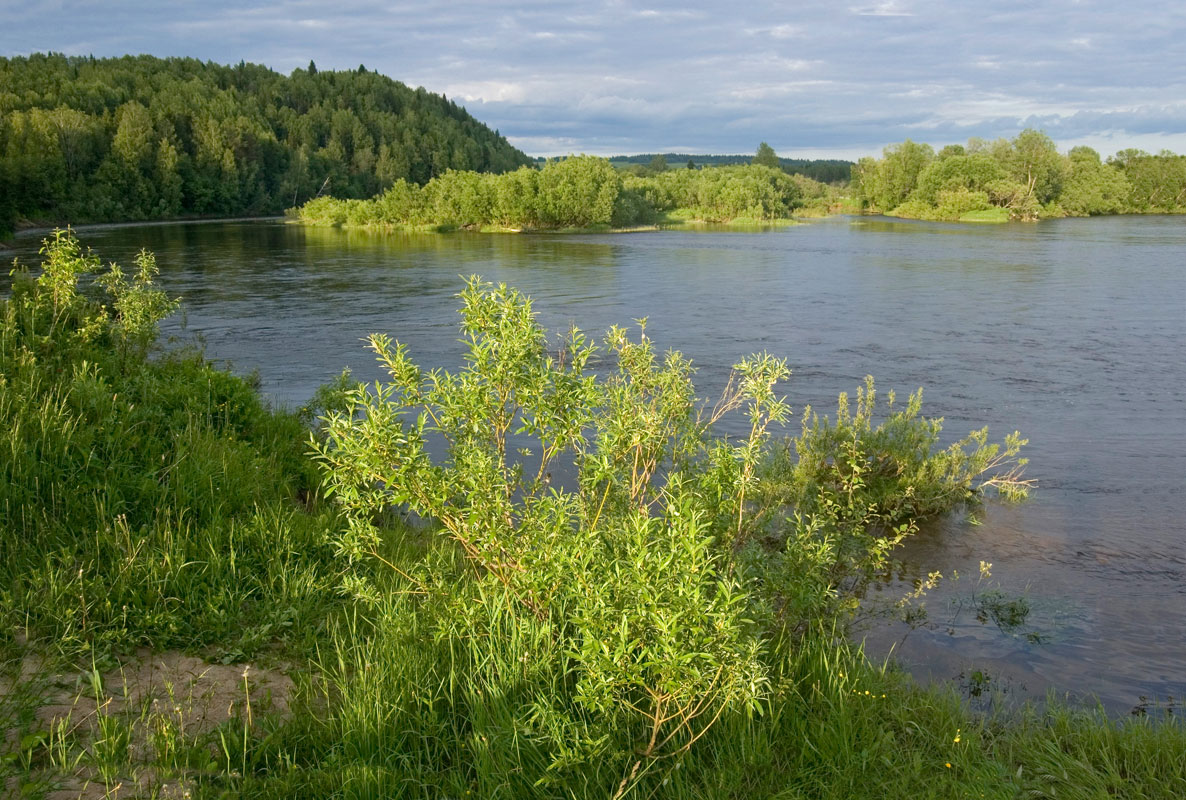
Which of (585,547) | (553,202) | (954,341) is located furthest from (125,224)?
(585,547)

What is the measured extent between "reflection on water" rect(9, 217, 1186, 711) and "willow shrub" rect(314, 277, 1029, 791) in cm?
254

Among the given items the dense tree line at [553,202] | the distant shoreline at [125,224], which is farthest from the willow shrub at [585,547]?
the dense tree line at [553,202]

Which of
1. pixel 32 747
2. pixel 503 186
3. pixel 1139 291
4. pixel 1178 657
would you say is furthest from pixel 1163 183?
pixel 32 747

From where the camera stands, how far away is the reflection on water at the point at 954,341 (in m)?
7.35

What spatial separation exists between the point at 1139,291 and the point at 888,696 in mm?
26988

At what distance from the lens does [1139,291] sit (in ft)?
88.6

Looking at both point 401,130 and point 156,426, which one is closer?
point 156,426

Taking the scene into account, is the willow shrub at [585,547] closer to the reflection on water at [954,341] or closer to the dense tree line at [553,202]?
the reflection on water at [954,341]

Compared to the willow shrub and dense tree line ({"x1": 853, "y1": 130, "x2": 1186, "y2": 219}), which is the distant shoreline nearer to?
the willow shrub

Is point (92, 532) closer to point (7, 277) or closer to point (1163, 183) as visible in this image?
point (7, 277)

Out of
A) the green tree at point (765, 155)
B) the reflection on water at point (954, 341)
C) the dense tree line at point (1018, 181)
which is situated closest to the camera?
the reflection on water at point (954, 341)

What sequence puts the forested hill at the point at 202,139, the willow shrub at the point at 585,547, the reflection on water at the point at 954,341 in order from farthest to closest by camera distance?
the forested hill at the point at 202,139 < the reflection on water at the point at 954,341 < the willow shrub at the point at 585,547

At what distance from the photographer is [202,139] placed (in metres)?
101

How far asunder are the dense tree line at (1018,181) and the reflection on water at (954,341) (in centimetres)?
2770
